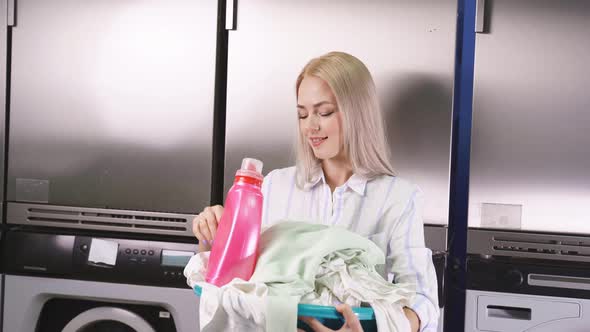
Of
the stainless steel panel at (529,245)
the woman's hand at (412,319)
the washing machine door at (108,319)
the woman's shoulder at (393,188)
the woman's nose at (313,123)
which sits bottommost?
the washing machine door at (108,319)

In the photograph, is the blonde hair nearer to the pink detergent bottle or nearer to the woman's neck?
the woman's neck

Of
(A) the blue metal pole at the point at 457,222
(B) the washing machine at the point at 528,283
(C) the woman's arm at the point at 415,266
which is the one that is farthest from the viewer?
(B) the washing machine at the point at 528,283

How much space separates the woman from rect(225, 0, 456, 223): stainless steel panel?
0.61 metres

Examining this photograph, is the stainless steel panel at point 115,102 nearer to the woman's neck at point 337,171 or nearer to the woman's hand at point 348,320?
the woman's neck at point 337,171

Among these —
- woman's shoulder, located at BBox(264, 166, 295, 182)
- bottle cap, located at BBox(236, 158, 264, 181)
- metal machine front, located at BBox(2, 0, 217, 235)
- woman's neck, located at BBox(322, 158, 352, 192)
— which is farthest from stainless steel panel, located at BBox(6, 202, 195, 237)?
bottle cap, located at BBox(236, 158, 264, 181)

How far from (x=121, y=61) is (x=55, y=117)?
0.99 feet

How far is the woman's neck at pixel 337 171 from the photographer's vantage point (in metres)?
1.39

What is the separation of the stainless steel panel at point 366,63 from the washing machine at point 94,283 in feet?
1.19

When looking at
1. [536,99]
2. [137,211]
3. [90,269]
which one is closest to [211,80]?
[137,211]

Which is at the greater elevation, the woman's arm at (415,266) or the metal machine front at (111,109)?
the metal machine front at (111,109)

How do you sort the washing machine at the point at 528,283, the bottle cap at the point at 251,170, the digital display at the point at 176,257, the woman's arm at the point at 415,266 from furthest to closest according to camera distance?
the digital display at the point at 176,257, the washing machine at the point at 528,283, the woman's arm at the point at 415,266, the bottle cap at the point at 251,170

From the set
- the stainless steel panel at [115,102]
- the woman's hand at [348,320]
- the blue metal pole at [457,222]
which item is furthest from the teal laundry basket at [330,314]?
the stainless steel panel at [115,102]

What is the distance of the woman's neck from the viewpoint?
1388mm

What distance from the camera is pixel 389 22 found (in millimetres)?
1955
